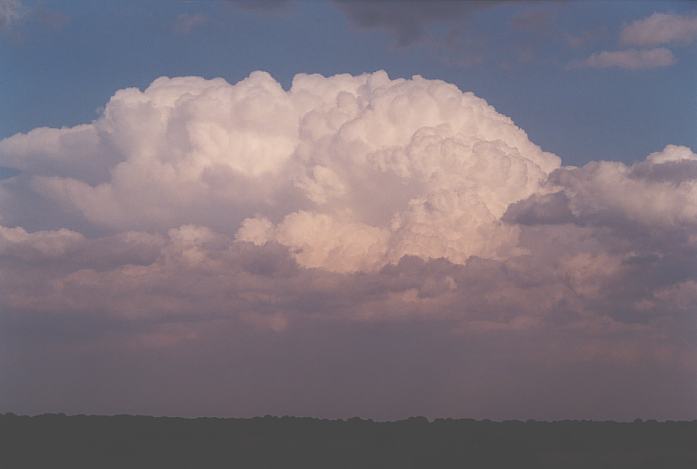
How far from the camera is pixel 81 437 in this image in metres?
138

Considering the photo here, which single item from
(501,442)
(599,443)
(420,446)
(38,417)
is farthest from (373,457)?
(38,417)

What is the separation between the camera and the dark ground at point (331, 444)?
123 meters

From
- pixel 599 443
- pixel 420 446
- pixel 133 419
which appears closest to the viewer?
pixel 420 446

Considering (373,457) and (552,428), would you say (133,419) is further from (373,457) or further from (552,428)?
(552,428)

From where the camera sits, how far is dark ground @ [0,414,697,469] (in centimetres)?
12256

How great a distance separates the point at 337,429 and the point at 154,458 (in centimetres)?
3866

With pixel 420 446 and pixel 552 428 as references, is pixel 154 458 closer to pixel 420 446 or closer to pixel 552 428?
pixel 420 446

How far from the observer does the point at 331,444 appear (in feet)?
455

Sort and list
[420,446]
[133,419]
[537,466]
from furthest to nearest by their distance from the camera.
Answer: [133,419]
[420,446]
[537,466]

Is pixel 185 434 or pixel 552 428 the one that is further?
pixel 552 428

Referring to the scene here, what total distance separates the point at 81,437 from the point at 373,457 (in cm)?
3850

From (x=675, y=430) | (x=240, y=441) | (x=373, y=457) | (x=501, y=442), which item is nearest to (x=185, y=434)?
(x=240, y=441)

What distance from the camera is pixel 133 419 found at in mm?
158750

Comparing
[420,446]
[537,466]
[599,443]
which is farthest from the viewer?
[599,443]
